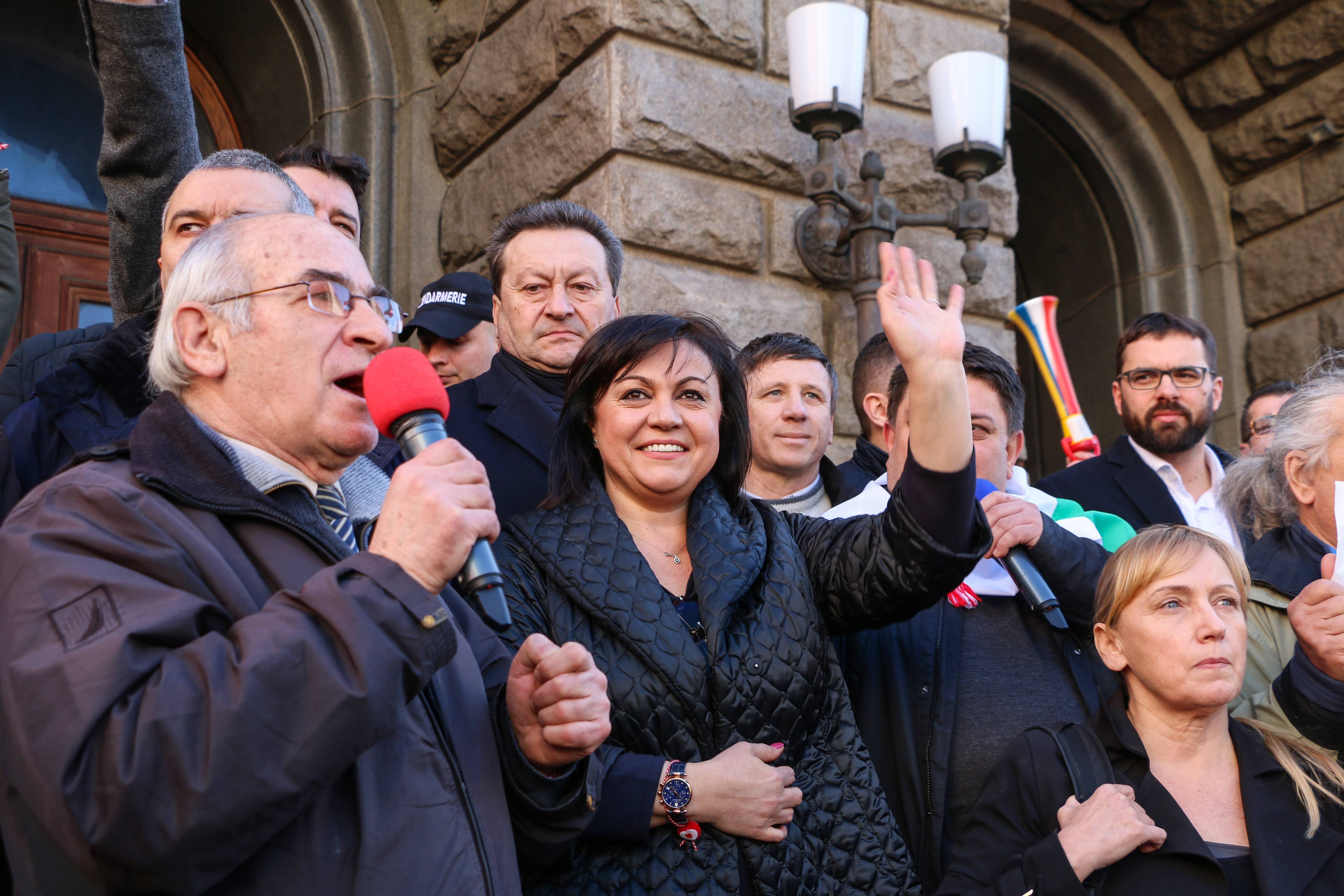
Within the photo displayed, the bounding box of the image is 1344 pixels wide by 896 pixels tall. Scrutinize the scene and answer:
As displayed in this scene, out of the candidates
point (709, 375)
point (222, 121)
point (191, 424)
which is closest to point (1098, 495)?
point (709, 375)

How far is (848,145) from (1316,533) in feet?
7.34

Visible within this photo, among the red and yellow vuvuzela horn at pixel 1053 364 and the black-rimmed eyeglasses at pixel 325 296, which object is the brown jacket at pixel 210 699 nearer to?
the black-rimmed eyeglasses at pixel 325 296

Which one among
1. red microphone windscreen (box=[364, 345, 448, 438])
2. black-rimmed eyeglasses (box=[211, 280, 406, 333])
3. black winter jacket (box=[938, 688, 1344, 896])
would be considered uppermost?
black-rimmed eyeglasses (box=[211, 280, 406, 333])

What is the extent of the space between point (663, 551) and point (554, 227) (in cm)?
122

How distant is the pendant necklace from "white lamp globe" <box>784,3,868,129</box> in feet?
7.20

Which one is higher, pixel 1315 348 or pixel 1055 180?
pixel 1055 180

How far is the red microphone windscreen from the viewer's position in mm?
1535

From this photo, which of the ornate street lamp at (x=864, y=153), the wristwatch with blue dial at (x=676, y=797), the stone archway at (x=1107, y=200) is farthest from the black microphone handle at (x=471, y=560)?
the stone archway at (x=1107, y=200)

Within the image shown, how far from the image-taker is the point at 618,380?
2475 mm

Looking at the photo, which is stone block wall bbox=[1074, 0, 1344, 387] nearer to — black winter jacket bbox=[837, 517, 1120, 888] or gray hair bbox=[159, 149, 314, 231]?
black winter jacket bbox=[837, 517, 1120, 888]

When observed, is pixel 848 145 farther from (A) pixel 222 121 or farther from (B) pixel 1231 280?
(B) pixel 1231 280

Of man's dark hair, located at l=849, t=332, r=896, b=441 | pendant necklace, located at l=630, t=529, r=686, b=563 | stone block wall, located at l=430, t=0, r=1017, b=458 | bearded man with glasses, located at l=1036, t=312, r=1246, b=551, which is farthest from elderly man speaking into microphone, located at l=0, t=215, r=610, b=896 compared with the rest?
bearded man with glasses, located at l=1036, t=312, r=1246, b=551

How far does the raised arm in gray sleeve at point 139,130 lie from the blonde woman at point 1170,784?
1942 mm

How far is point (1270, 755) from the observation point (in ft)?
7.67
